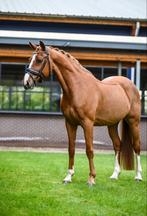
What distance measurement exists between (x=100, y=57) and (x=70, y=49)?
90 cm

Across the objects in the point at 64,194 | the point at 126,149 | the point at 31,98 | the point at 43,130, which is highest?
the point at 64,194

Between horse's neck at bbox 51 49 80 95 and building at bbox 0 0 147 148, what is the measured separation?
6.54 meters

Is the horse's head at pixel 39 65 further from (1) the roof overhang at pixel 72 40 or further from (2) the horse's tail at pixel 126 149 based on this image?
(1) the roof overhang at pixel 72 40

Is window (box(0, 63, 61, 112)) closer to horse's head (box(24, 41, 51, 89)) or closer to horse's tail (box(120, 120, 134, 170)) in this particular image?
horse's tail (box(120, 120, 134, 170))

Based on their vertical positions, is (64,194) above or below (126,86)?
below

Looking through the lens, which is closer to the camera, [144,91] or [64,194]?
[64,194]

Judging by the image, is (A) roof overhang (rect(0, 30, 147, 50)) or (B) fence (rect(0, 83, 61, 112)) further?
(B) fence (rect(0, 83, 61, 112))

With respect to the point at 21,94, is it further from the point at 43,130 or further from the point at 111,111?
the point at 111,111

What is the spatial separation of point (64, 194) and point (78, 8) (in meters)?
13.7

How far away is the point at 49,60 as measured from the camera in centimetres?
766

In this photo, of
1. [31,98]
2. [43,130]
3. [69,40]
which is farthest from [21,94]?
[69,40]

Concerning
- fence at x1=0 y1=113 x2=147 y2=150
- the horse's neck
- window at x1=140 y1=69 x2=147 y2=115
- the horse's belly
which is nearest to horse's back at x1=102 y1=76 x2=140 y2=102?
the horse's belly

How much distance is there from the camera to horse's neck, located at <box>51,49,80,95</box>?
7.88m

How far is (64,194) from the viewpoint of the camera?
285 inches
